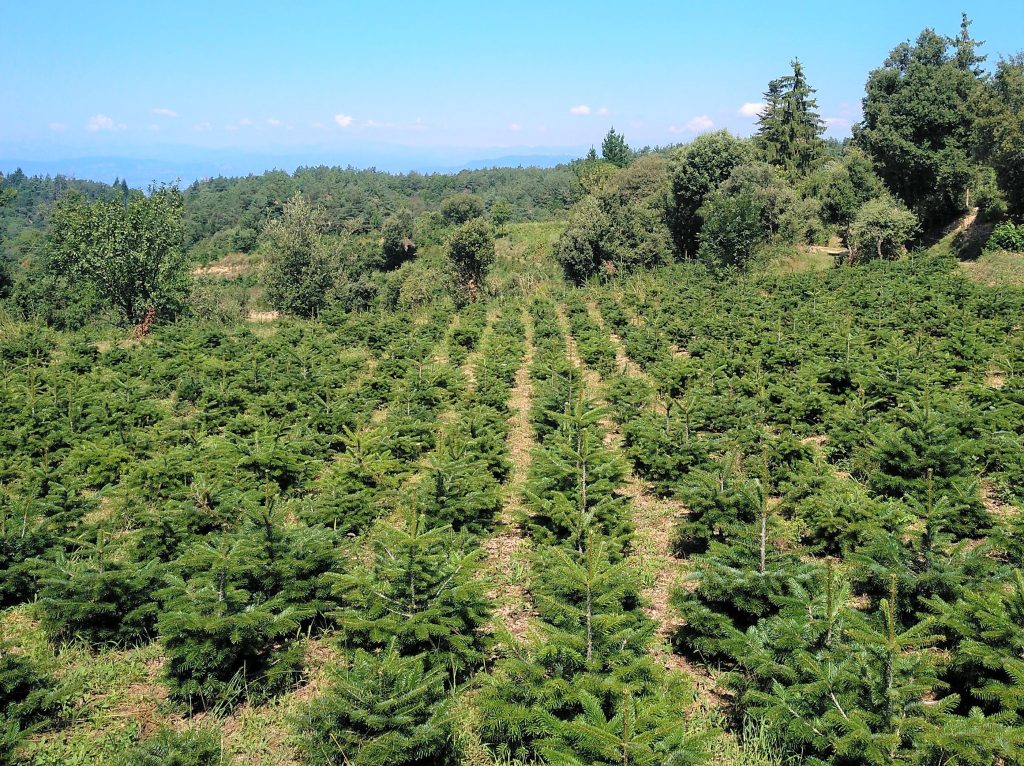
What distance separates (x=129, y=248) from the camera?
2794 cm

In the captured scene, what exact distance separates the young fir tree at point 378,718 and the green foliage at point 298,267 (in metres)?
29.7

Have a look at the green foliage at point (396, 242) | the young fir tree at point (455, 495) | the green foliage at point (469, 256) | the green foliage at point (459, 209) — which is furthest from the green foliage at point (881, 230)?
the green foliage at point (459, 209)

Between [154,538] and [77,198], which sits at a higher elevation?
[77,198]

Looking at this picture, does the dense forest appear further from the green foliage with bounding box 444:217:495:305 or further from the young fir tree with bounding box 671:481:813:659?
the green foliage with bounding box 444:217:495:305

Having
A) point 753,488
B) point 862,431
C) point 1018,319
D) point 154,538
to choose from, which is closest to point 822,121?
point 1018,319

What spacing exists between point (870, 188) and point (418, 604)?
1759 inches

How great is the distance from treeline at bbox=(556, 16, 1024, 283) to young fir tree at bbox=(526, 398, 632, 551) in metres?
27.8

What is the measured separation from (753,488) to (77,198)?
33498mm

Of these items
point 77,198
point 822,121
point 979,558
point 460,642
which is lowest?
point 460,642

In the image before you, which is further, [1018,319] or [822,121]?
[822,121]

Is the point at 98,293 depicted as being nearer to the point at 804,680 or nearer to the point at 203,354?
the point at 203,354

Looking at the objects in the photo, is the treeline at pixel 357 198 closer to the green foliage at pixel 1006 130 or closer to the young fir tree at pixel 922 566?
the green foliage at pixel 1006 130

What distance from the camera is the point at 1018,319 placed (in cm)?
1834

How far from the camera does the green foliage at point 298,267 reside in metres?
32.5
